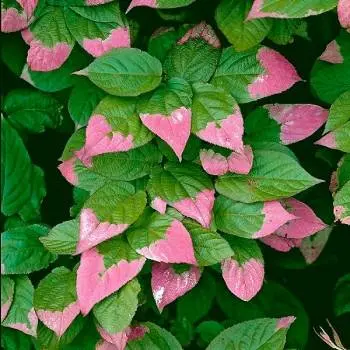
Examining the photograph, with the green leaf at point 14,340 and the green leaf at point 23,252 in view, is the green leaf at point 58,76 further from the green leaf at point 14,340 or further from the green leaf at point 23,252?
the green leaf at point 14,340

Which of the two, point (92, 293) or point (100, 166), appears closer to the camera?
point (92, 293)

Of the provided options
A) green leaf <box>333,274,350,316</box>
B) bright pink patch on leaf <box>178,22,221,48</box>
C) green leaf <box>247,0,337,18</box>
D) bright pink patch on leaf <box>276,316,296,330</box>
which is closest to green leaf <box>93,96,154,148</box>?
bright pink patch on leaf <box>178,22,221,48</box>

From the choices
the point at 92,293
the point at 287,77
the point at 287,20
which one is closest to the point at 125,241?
the point at 92,293

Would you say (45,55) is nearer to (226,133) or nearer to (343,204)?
(226,133)

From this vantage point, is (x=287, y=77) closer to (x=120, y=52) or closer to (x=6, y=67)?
(x=120, y=52)

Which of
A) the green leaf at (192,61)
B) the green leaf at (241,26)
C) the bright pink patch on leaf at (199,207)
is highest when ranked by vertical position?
the green leaf at (241,26)

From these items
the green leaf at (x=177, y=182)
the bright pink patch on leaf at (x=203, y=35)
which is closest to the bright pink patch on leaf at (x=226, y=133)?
the green leaf at (x=177, y=182)
